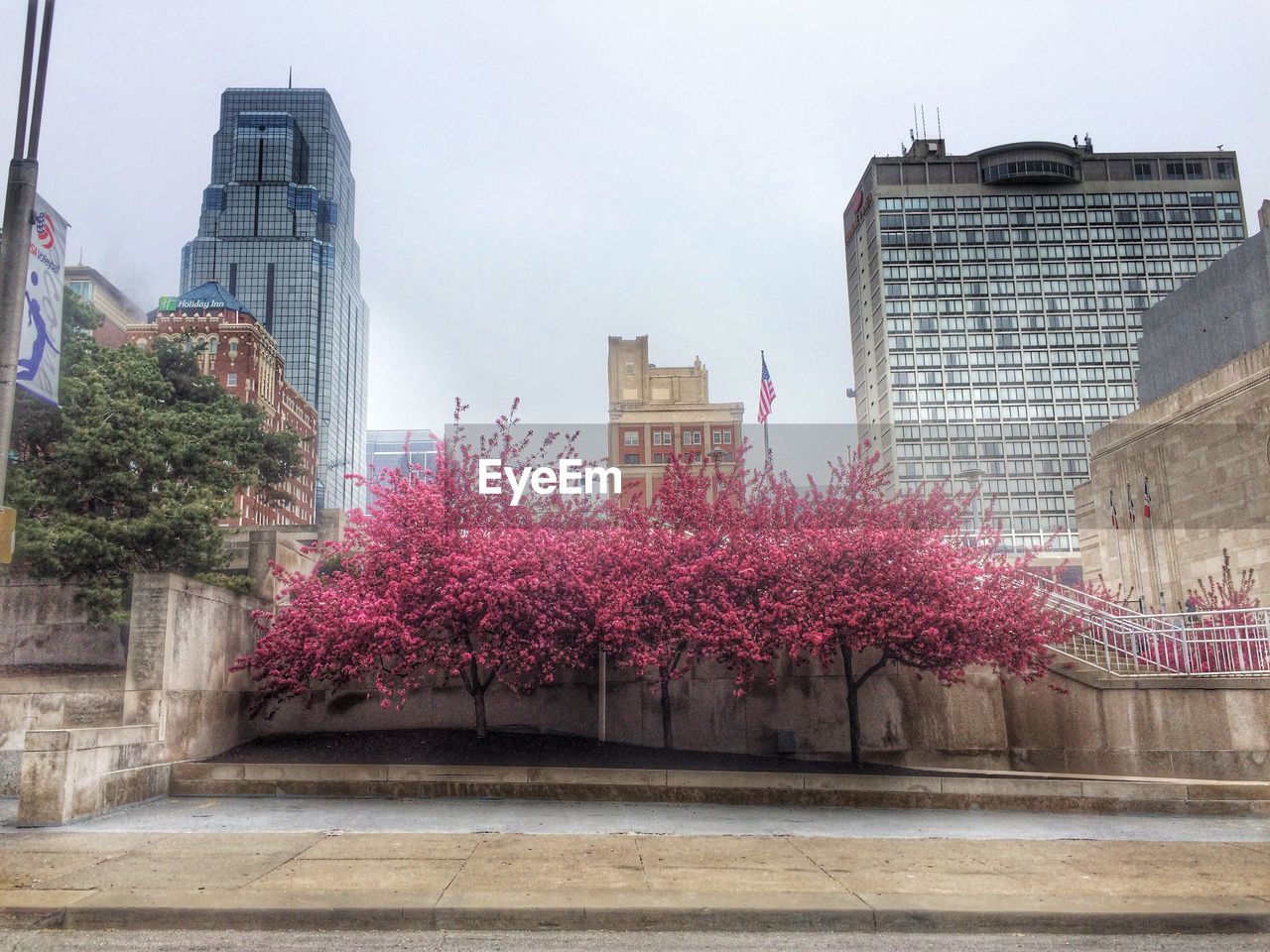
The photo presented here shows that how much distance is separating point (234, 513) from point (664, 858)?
55.3 feet

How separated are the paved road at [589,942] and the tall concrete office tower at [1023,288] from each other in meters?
133

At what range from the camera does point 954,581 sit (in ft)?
46.8

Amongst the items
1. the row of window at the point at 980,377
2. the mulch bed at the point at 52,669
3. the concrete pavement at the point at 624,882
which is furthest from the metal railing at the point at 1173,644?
the row of window at the point at 980,377

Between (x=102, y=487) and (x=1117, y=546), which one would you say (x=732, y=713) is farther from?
(x=1117, y=546)

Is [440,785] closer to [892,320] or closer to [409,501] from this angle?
[409,501]

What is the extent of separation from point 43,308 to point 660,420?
111m

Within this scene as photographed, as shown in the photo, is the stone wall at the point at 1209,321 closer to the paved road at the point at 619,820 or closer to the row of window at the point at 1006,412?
the paved road at the point at 619,820

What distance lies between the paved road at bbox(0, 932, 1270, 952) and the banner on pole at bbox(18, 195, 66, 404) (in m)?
5.77

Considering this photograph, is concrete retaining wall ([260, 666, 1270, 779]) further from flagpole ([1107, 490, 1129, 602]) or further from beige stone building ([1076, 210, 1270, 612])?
flagpole ([1107, 490, 1129, 602])

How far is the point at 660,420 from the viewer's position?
121m

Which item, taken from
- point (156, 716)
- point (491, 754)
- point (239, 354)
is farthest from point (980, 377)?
point (156, 716)

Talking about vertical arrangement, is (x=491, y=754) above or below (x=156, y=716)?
below

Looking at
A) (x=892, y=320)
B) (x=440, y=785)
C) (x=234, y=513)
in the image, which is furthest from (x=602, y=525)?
(x=892, y=320)

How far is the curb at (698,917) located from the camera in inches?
285
